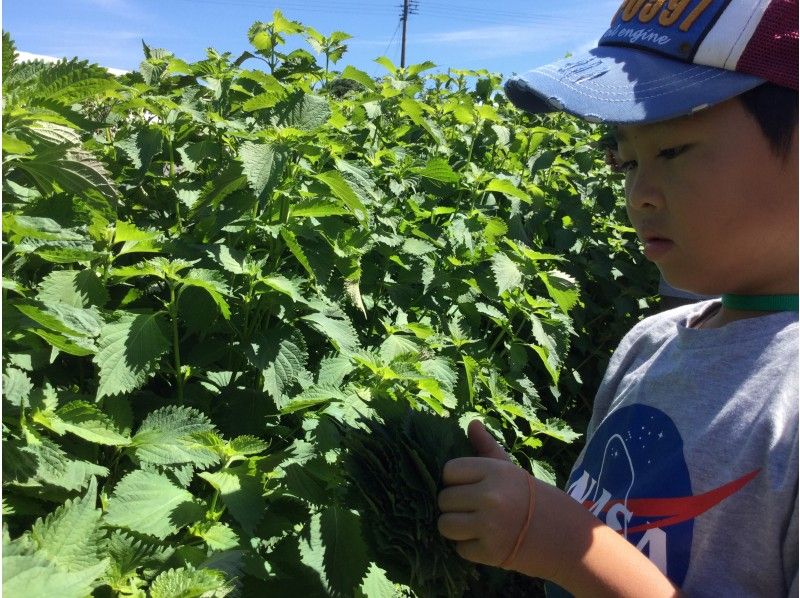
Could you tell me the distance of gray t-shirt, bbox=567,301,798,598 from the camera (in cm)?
109

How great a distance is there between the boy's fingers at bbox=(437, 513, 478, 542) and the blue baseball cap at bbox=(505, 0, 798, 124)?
0.63 meters

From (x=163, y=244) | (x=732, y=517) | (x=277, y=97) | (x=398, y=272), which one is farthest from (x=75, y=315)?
(x=398, y=272)

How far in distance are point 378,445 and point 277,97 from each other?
1164 mm

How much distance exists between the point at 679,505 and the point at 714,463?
8 centimetres

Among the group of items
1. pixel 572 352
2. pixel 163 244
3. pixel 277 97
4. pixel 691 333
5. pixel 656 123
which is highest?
pixel 277 97

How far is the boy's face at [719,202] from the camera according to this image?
1157 millimetres

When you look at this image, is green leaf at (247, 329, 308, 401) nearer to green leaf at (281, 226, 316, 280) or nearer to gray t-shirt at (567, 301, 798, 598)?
green leaf at (281, 226, 316, 280)

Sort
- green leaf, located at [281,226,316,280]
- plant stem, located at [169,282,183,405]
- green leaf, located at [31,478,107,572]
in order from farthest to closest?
green leaf, located at [281,226,316,280] → plant stem, located at [169,282,183,405] → green leaf, located at [31,478,107,572]

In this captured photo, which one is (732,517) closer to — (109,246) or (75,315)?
(75,315)

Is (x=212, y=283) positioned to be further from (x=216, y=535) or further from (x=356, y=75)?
(x=356, y=75)

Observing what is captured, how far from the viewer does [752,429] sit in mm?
1129

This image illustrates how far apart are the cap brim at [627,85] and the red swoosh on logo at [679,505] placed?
21.0 inches

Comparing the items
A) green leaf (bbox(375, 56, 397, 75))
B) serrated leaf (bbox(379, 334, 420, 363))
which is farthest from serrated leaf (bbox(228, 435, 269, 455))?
green leaf (bbox(375, 56, 397, 75))

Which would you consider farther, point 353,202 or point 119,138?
point 119,138
